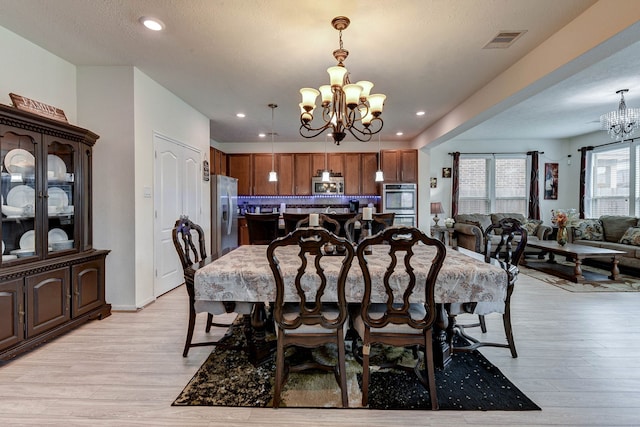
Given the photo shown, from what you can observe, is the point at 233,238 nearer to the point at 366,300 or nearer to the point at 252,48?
the point at 252,48

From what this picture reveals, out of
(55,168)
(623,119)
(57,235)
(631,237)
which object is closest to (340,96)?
(55,168)

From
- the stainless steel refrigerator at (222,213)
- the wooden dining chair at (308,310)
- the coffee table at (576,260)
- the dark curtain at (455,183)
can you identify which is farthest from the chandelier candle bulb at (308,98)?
the dark curtain at (455,183)

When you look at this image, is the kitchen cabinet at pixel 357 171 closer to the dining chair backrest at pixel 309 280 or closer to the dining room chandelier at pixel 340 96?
the dining room chandelier at pixel 340 96

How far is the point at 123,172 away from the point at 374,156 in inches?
202

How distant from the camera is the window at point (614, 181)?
6.17 m

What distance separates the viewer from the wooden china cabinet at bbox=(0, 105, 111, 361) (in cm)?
242

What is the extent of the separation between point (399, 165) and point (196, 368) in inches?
232

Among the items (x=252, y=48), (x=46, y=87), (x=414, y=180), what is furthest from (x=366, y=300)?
(x=414, y=180)

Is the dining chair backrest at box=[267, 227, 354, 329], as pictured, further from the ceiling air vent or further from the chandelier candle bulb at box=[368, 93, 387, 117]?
the ceiling air vent

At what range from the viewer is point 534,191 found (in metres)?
7.44

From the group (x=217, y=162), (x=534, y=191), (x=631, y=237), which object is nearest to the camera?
(x=631, y=237)

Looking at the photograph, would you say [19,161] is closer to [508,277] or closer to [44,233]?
[44,233]

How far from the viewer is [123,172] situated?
3.45 meters

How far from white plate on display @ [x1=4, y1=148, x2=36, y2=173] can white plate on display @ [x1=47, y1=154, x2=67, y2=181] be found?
176mm
